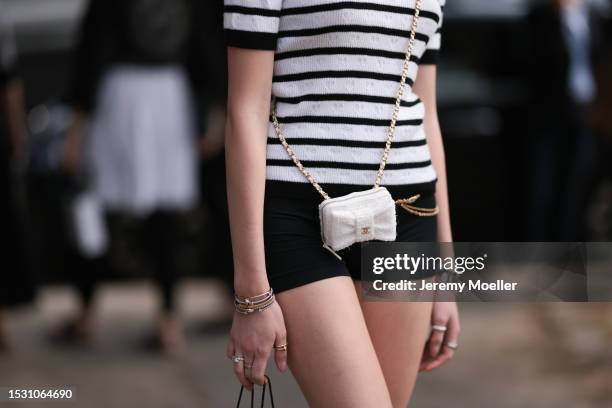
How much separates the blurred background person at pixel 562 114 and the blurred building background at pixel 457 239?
30mm

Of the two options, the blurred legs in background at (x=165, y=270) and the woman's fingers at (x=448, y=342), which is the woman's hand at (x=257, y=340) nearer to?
the woman's fingers at (x=448, y=342)

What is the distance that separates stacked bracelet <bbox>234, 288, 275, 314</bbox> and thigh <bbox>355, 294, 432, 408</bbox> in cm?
22

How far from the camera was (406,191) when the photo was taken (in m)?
1.84

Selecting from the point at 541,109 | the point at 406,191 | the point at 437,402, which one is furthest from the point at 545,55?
the point at 406,191

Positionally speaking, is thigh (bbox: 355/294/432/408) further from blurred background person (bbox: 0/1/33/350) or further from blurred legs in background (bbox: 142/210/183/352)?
blurred background person (bbox: 0/1/33/350)

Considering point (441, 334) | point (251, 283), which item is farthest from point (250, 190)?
point (441, 334)

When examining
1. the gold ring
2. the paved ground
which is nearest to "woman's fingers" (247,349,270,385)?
the gold ring

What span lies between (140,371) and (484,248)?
2.47m

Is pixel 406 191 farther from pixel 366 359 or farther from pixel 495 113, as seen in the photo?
pixel 495 113

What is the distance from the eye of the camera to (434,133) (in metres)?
2.04

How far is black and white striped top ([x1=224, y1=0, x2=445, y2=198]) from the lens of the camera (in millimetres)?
1732

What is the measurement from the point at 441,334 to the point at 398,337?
0.18 m

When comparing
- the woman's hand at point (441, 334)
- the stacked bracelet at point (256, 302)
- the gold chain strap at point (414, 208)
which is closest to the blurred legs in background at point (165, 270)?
the woman's hand at point (441, 334)

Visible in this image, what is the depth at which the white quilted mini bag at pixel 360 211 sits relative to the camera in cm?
172
